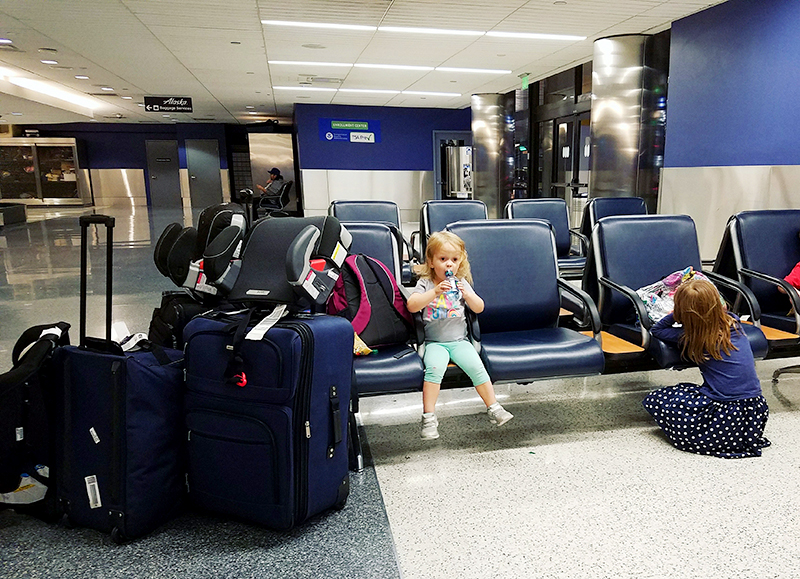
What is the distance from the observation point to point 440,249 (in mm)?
2346

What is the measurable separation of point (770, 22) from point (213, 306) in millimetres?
5275

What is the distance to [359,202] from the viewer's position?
4.51 m

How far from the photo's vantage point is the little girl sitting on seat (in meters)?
2.20

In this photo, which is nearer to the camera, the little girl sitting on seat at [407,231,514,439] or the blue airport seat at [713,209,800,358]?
the little girl sitting on seat at [407,231,514,439]

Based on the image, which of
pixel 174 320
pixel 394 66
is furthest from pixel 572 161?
pixel 174 320

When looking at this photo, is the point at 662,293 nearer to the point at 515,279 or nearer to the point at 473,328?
the point at 515,279

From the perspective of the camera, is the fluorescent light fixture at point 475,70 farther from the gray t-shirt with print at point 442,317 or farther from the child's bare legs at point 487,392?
the child's bare legs at point 487,392

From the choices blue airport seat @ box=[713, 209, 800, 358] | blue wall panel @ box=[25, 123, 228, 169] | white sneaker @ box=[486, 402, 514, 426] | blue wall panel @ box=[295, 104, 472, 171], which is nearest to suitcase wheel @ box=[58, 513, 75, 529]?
white sneaker @ box=[486, 402, 514, 426]

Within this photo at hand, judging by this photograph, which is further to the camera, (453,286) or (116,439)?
(453,286)

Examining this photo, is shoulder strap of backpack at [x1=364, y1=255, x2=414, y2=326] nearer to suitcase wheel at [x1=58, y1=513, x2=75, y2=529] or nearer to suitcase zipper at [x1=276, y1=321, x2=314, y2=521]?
suitcase zipper at [x1=276, y1=321, x2=314, y2=521]

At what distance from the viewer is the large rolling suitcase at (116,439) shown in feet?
5.52

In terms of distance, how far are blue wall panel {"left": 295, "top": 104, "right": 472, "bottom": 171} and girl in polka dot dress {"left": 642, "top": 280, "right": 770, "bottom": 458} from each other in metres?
13.0

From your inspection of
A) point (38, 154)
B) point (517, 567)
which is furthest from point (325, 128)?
point (517, 567)

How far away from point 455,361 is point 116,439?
1.23 meters
